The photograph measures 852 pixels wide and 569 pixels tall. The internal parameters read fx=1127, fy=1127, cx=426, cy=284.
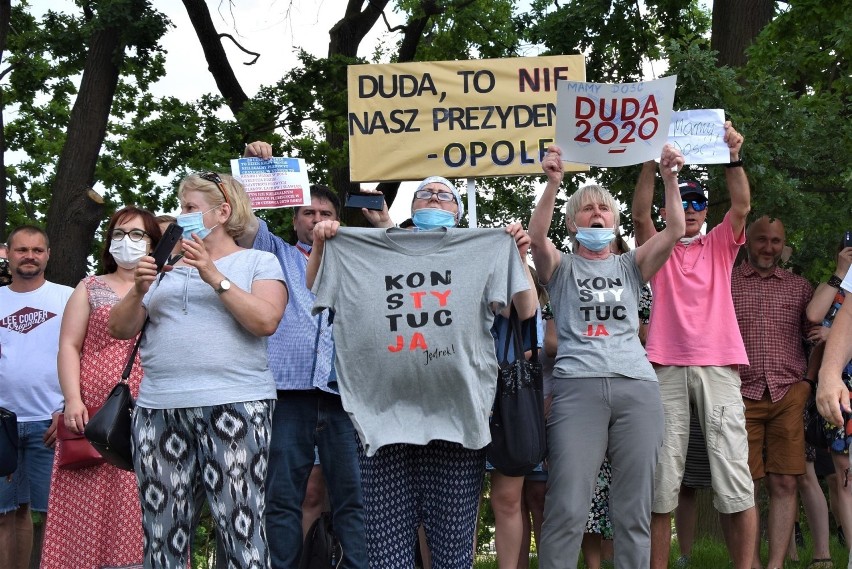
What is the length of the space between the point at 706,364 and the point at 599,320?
94 cm

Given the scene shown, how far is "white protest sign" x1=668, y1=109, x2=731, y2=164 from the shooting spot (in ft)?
20.0

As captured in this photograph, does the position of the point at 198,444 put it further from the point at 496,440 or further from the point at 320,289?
the point at 496,440

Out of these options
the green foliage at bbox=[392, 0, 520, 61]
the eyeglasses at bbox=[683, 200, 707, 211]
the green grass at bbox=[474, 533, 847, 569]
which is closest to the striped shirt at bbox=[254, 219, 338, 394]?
the eyeglasses at bbox=[683, 200, 707, 211]

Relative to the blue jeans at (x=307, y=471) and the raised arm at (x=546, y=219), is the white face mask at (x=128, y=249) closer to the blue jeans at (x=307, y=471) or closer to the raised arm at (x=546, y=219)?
the blue jeans at (x=307, y=471)

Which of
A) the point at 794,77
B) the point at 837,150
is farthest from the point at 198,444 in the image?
the point at 794,77

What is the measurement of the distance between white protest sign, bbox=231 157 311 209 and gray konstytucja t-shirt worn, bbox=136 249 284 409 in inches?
53.6

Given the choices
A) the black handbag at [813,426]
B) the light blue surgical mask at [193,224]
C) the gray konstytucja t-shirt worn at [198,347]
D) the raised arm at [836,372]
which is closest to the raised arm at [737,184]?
the black handbag at [813,426]

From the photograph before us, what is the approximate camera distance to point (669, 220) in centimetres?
562

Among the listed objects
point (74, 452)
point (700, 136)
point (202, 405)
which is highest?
point (700, 136)

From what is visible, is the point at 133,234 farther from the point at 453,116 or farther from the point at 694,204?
the point at 694,204

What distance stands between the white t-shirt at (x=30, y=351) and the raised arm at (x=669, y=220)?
367cm

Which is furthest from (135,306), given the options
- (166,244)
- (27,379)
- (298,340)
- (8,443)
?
(27,379)

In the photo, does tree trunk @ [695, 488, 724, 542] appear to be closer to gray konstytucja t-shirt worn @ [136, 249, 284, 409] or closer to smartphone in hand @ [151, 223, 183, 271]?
gray konstytucja t-shirt worn @ [136, 249, 284, 409]

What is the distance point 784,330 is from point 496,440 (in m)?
2.78
